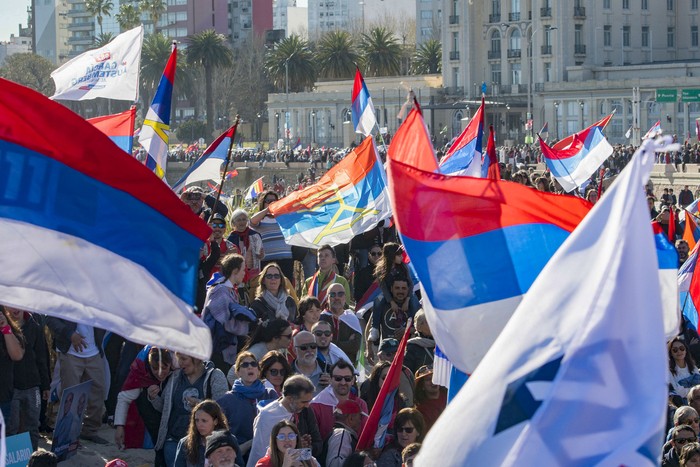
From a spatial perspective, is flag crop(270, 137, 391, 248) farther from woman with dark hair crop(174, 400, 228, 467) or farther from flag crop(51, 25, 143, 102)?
woman with dark hair crop(174, 400, 228, 467)

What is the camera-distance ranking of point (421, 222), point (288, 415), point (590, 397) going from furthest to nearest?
point (288, 415)
point (421, 222)
point (590, 397)

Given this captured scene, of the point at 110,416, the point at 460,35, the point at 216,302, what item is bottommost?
the point at 110,416

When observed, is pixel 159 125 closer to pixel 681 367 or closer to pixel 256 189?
pixel 681 367

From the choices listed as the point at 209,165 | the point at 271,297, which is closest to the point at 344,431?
the point at 271,297

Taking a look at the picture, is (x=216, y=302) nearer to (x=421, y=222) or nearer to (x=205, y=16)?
(x=421, y=222)

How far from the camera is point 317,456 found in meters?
7.21

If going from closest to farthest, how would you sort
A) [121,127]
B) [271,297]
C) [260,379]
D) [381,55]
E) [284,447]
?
[284,447]
[260,379]
[271,297]
[121,127]
[381,55]

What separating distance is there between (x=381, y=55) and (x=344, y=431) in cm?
8813

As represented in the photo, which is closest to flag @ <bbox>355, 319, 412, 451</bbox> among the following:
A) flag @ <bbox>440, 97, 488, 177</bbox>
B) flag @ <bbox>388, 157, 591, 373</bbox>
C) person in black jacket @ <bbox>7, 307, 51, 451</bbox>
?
flag @ <bbox>388, 157, 591, 373</bbox>

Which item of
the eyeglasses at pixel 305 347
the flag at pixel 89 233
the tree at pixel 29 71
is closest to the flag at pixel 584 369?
the flag at pixel 89 233

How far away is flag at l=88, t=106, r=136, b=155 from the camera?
40.3 feet

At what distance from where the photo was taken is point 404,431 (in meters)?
7.16

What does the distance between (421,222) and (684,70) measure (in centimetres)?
7403

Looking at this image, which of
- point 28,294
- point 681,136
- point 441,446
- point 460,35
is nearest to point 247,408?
point 28,294
